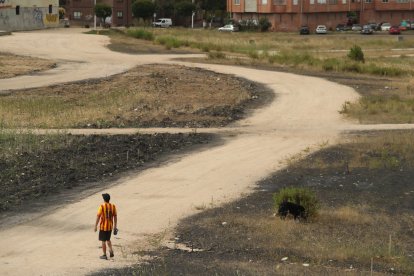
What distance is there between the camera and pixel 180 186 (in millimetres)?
25250

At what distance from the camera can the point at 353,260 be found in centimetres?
1778

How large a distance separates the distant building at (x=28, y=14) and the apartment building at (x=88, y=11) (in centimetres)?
2269

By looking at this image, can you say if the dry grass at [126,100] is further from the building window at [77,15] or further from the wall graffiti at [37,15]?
the building window at [77,15]

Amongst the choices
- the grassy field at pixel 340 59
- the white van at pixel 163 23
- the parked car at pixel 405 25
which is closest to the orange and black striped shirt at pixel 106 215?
the grassy field at pixel 340 59

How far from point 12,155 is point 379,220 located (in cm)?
1360

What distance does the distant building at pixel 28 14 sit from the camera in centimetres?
9925

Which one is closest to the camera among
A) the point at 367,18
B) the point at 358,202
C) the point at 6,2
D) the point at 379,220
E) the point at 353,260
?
the point at 353,260

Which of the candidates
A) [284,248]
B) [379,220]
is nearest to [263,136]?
[379,220]

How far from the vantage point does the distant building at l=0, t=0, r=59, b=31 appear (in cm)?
9925

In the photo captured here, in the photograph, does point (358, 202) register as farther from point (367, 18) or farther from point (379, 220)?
point (367, 18)

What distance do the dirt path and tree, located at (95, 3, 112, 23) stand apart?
79.0m

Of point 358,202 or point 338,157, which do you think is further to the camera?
point 338,157

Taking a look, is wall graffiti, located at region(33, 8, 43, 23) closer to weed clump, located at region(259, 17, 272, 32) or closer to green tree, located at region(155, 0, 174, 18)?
weed clump, located at region(259, 17, 272, 32)

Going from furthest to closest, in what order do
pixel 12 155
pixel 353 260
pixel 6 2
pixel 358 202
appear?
1. pixel 6 2
2. pixel 12 155
3. pixel 358 202
4. pixel 353 260
